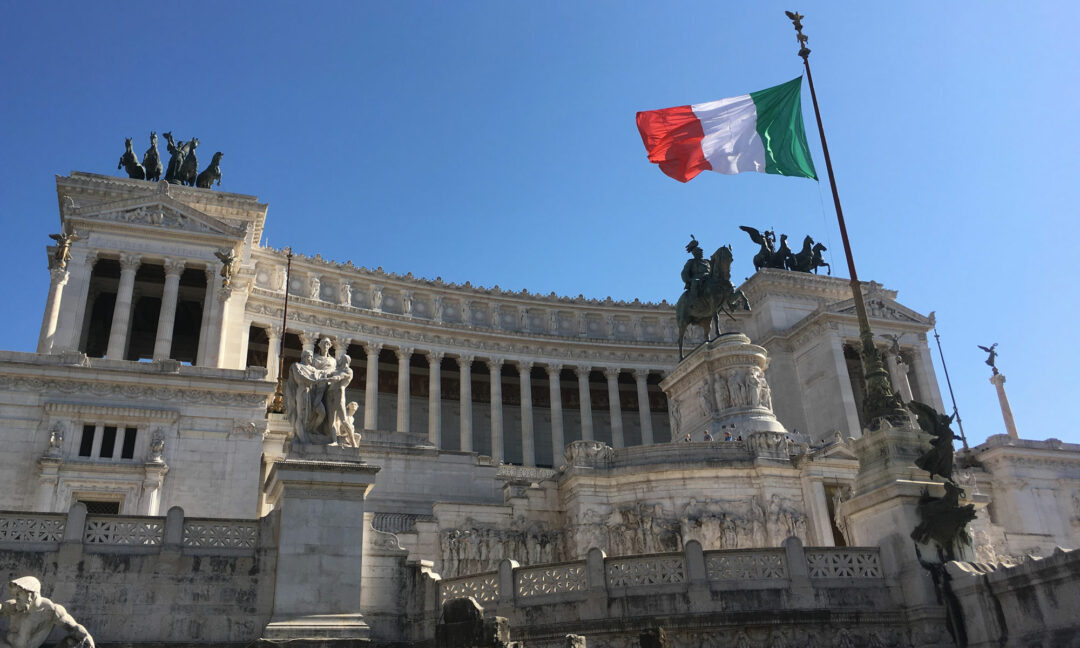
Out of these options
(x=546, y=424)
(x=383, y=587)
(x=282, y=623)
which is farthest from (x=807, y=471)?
(x=546, y=424)

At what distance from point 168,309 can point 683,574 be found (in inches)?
1716

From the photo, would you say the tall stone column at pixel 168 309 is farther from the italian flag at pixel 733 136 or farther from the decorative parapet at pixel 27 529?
the decorative parapet at pixel 27 529

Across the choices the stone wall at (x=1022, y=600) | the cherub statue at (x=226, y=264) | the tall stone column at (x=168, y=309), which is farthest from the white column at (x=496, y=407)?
the stone wall at (x=1022, y=600)

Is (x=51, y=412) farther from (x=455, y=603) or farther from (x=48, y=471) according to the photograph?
(x=455, y=603)

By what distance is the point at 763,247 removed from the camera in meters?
77.9

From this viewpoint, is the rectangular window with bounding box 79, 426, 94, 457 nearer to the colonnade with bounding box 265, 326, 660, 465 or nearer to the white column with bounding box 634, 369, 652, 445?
the colonnade with bounding box 265, 326, 660, 465

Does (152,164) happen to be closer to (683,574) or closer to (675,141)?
(675,141)

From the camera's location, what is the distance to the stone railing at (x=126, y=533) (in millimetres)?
16609

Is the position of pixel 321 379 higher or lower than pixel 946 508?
higher

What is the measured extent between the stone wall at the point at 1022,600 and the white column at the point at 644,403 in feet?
169

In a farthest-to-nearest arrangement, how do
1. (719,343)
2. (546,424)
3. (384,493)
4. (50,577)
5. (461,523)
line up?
1. (546,424)
2. (719,343)
3. (384,493)
4. (461,523)
5. (50,577)

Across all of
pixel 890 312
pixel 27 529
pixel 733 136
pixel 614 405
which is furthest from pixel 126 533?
pixel 890 312

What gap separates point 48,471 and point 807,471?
A: 27569mm

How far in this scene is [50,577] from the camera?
16.3 metres
